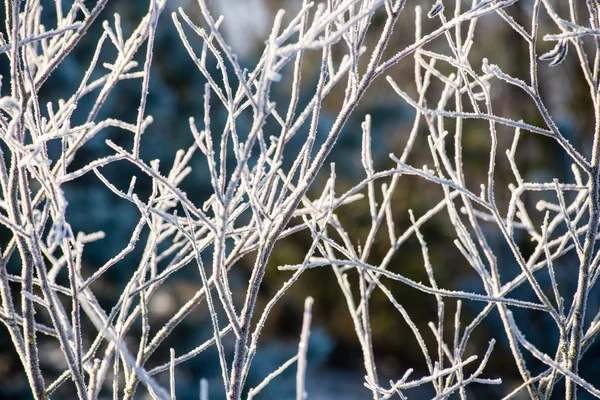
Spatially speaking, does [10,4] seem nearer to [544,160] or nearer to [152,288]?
[152,288]

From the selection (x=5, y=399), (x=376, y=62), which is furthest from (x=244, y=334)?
(x=5, y=399)

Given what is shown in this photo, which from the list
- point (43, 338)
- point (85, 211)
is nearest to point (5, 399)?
point (43, 338)

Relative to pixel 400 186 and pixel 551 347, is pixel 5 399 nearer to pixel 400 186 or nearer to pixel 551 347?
pixel 551 347

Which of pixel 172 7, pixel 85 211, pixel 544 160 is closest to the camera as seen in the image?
pixel 85 211

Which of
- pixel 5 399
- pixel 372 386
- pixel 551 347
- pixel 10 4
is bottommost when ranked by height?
pixel 551 347

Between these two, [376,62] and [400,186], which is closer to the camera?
[376,62]

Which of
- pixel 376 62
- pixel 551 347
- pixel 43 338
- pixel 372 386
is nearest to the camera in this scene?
pixel 376 62

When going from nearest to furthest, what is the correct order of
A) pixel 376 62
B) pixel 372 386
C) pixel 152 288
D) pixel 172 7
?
pixel 376 62, pixel 372 386, pixel 152 288, pixel 172 7

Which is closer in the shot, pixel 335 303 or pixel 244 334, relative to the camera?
pixel 244 334

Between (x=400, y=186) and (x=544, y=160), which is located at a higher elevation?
(x=544, y=160)
